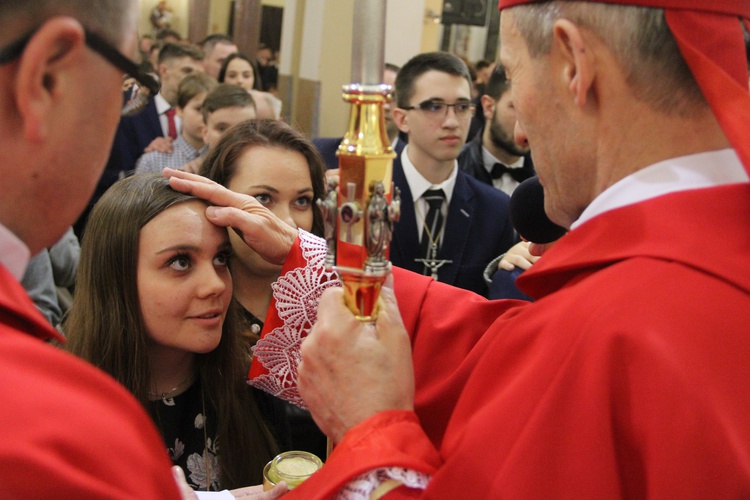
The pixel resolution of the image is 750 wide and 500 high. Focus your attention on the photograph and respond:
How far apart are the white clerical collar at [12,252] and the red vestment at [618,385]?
0.56 meters

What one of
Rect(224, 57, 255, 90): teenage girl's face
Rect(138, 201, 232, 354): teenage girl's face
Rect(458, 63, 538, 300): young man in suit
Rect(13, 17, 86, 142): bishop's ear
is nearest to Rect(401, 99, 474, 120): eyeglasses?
Rect(458, 63, 538, 300): young man in suit

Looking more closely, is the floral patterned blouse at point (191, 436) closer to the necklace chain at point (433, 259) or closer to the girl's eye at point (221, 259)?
the girl's eye at point (221, 259)

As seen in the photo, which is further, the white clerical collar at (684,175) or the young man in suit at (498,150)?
the young man in suit at (498,150)

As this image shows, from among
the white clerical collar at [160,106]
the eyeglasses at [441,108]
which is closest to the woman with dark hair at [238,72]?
the white clerical collar at [160,106]

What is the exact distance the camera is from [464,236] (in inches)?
144

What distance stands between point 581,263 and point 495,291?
1.68m

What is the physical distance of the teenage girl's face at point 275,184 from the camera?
2.62 metres

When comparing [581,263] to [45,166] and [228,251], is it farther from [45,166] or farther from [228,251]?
[228,251]

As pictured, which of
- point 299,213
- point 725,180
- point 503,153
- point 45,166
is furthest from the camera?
point 503,153

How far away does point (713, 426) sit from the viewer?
1.03m

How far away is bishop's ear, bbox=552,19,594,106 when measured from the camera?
119 centimetres

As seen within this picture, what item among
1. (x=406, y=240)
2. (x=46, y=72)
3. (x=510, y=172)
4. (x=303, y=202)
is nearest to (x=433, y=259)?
(x=406, y=240)

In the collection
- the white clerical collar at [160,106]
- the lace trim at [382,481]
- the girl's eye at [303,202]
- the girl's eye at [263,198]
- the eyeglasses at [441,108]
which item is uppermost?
the eyeglasses at [441,108]

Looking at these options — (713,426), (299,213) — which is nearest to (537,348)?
(713,426)
